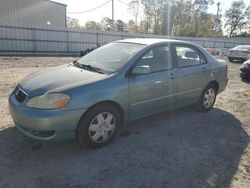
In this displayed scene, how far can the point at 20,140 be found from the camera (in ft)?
13.4

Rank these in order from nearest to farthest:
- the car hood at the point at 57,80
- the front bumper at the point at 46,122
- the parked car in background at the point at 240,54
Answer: the front bumper at the point at 46,122 < the car hood at the point at 57,80 < the parked car in background at the point at 240,54

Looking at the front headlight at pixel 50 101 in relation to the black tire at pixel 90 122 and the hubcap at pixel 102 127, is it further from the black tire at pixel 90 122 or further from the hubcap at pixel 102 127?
the hubcap at pixel 102 127

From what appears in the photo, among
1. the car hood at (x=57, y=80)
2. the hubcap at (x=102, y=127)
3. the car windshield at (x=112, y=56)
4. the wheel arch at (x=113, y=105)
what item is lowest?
the hubcap at (x=102, y=127)

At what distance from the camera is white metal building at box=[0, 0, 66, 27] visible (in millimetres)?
22906

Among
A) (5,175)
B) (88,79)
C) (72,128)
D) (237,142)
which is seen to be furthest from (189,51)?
(5,175)

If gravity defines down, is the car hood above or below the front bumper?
above

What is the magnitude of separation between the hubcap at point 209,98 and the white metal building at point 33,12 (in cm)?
1814

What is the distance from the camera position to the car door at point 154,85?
433 centimetres

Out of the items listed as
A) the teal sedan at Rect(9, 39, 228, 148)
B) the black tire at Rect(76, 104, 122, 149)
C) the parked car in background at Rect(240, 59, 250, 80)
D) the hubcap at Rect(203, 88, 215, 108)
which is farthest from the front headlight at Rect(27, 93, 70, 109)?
the parked car in background at Rect(240, 59, 250, 80)

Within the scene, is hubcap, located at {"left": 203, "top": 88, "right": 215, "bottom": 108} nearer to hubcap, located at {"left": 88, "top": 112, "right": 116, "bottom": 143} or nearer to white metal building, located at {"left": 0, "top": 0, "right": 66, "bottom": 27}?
hubcap, located at {"left": 88, "top": 112, "right": 116, "bottom": 143}

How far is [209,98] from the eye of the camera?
6020 mm

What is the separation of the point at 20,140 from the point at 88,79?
145cm

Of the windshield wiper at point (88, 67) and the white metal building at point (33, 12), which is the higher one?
the white metal building at point (33, 12)

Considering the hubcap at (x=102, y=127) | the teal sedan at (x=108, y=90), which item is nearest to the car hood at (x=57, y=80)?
the teal sedan at (x=108, y=90)
